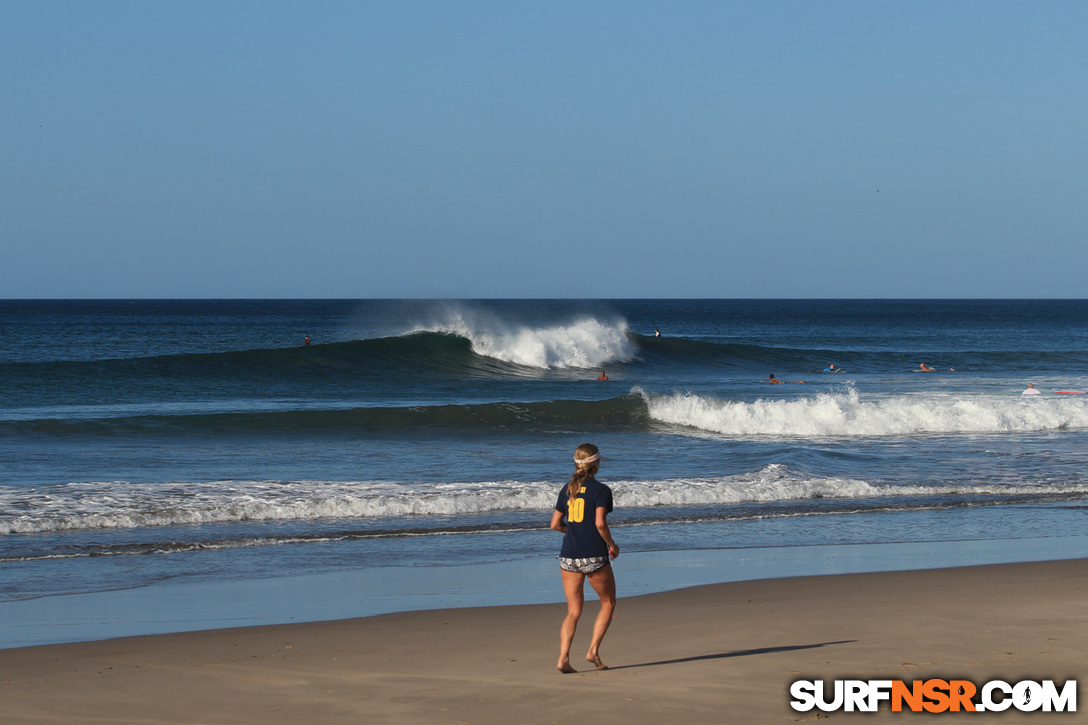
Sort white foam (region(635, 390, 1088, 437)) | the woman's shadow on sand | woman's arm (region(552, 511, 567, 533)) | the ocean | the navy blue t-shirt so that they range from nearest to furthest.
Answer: the navy blue t-shirt, woman's arm (region(552, 511, 567, 533)), the woman's shadow on sand, the ocean, white foam (region(635, 390, 1088, 437))

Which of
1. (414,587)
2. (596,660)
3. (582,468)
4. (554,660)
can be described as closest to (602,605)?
(596,660)

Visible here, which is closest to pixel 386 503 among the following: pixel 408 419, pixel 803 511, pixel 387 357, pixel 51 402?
pixel 803 511

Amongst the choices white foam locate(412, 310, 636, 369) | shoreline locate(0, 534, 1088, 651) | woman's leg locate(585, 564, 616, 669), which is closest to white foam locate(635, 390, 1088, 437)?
shoreline locate(0, 534, 1088, 651)

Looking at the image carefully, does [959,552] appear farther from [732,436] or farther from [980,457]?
[732,436]

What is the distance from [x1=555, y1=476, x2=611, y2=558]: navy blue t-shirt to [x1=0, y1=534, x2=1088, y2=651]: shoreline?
2.23 metres

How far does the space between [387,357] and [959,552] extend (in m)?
26.6

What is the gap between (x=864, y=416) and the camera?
70.2 ft

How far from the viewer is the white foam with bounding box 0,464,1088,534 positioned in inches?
450

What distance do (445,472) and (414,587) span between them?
6.45 metres

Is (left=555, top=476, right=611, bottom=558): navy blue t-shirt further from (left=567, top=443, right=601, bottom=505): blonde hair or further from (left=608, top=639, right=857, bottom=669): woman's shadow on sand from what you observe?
(left=608, top=639, right=857, bottom=669): woman's shadow on sand

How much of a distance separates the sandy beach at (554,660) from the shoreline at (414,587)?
40 centimetres

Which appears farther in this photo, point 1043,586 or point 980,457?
point 980,457

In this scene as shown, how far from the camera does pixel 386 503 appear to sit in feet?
40.6

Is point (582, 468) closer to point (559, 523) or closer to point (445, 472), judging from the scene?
point (559, 523)
